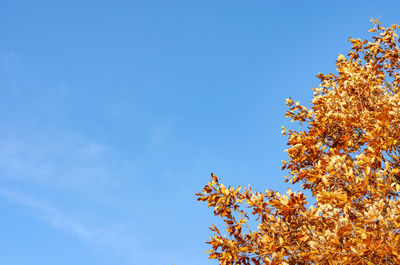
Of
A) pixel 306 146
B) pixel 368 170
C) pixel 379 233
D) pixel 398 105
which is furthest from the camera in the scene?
pixel 306 146

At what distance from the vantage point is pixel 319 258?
191 inches

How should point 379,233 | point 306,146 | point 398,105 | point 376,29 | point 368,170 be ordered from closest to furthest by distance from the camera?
point 379,233 < point 368,170 < point 398,105 < point 306,146 < point 376,29

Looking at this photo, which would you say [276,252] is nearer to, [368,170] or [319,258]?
[319,258]

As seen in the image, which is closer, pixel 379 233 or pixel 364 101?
pixel 379 233

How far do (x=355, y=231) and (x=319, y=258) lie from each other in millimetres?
653

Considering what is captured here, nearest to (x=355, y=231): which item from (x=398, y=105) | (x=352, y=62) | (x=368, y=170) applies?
(x=368, y=170)

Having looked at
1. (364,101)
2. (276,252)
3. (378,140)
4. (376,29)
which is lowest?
(276,252)

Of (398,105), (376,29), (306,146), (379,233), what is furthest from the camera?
(376,29)

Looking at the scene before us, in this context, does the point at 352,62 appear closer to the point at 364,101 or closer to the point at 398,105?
the point at 364,101

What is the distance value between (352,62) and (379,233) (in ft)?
23.2

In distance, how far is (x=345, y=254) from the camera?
472cm

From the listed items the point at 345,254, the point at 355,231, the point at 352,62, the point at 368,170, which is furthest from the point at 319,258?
the point at 352,62

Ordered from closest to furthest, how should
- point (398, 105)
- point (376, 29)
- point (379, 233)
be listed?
point (379, 233) → point (398, 105) → point (376, 29)

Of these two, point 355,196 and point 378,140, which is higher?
point 378,140
